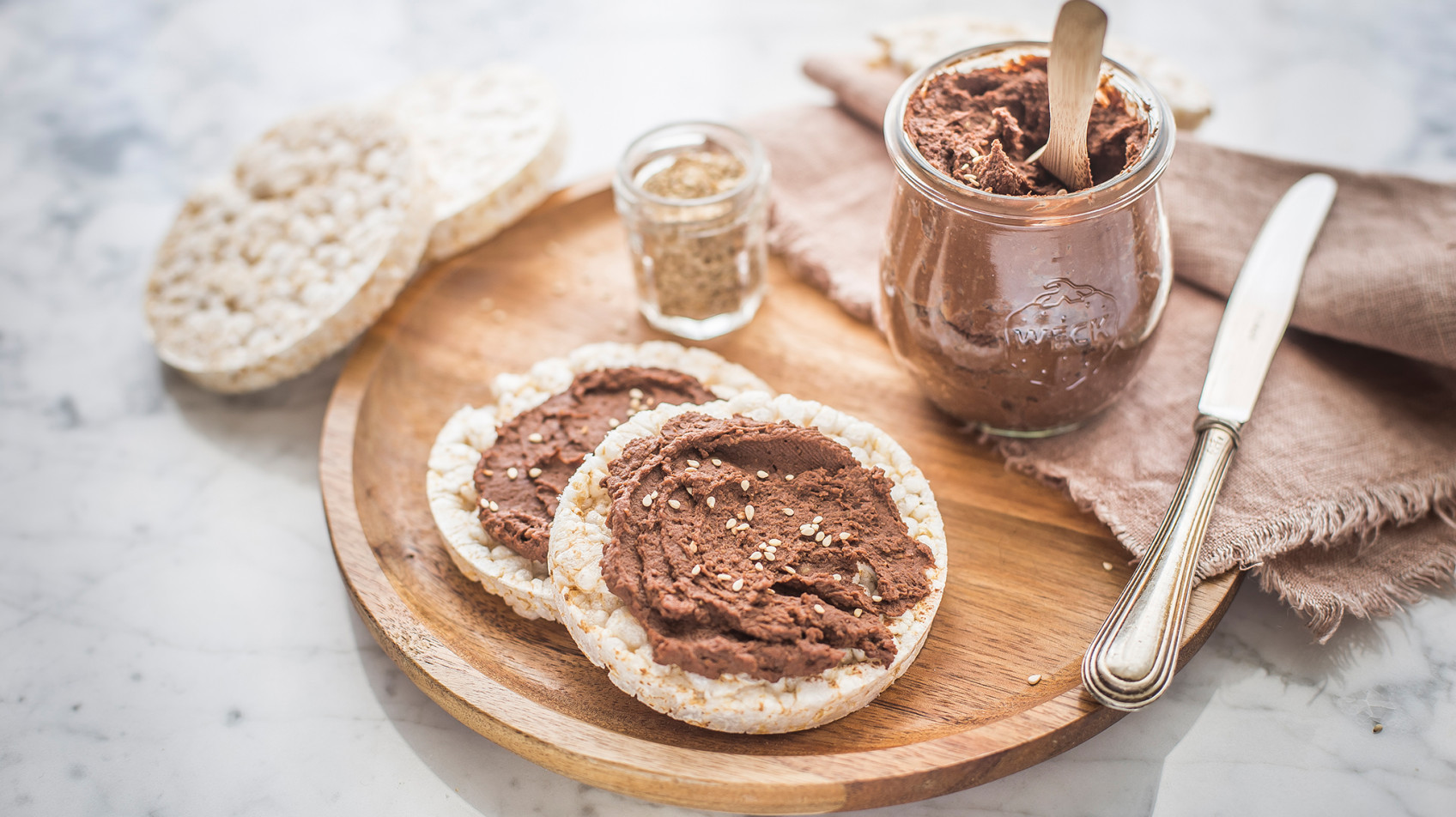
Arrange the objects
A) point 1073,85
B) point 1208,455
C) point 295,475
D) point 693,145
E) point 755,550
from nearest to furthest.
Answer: point 1073,85
point 755,550
point 1208,455
point 295,475
point 693,145

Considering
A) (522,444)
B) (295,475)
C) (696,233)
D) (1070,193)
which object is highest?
(1070,193)

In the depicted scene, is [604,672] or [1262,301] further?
[1262,301]

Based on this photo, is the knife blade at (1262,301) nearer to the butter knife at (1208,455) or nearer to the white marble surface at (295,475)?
the butter knife at (1208,455)

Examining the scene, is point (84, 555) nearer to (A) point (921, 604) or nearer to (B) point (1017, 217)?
(A) point (921, 604)

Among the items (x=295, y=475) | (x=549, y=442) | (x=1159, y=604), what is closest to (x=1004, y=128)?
(x=1159, y=604)

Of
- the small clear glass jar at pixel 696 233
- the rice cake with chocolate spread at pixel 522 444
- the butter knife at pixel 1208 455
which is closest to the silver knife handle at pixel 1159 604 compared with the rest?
the butter knife at pixel 1208 455

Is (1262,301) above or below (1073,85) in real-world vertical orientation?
below

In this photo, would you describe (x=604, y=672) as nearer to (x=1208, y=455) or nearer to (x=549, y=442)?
(x=549, y=442)
